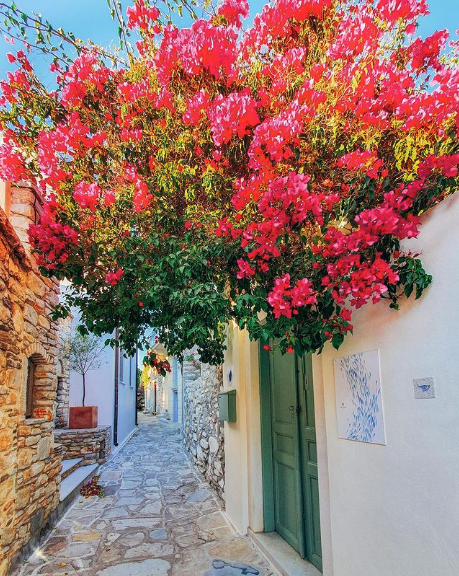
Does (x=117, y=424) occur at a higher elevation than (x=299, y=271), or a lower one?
lower

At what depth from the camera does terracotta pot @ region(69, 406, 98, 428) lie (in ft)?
28.8

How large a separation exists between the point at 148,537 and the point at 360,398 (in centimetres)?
343

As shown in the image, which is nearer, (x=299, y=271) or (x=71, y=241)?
(x=299, y=271)

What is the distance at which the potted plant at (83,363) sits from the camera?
347 inches

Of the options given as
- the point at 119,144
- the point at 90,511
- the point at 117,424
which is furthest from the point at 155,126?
the point at 117,424

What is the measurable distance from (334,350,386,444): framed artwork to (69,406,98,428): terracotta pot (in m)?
7.27

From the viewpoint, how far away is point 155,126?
3.00 metres

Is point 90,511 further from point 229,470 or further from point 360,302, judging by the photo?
point 360,302

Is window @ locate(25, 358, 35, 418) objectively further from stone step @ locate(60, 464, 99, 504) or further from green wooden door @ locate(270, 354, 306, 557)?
green wooden door @ locate(270, 354, 306, 557)

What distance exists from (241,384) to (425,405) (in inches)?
116

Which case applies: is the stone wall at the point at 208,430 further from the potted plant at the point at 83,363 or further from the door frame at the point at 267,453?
the potted plant at the point at 83,363

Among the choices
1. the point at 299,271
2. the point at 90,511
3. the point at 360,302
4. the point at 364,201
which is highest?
the point at 364,201

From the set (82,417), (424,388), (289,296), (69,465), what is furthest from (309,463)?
(82,417)

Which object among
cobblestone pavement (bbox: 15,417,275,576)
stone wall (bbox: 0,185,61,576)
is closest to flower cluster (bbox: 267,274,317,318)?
stone wall (bbox: 0,185,61,576)
